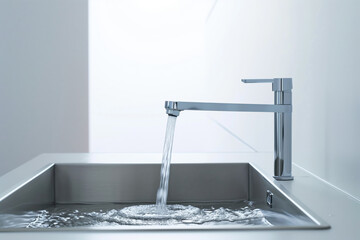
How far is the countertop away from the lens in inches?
27.2

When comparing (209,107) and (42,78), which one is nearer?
(209,107)

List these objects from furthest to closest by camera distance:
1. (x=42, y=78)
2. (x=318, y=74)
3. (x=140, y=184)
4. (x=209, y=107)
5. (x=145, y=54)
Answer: (x=145, y=54) → (x=42, y=78) → (x=140, y=184) → (x=318, y=74) → (x=209, y=107)

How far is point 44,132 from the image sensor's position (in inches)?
152

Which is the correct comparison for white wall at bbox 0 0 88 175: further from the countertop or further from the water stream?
the water stream

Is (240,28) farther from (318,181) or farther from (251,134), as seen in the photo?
(318,181)

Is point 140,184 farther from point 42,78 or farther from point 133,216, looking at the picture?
point 42,78

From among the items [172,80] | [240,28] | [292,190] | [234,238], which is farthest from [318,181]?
[172,80]

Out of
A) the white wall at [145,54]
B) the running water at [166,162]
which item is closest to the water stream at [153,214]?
the running water at [166,162]

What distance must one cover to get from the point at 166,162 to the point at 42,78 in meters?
2.95

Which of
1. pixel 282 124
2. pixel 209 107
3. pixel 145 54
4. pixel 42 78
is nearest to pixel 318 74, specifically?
pixel 282 124

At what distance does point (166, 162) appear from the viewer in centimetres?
111

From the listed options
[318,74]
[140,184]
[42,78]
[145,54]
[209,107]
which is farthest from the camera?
[145,54]

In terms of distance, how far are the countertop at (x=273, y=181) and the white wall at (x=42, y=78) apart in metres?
2.41

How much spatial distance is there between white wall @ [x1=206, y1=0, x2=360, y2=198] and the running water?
319 mm
